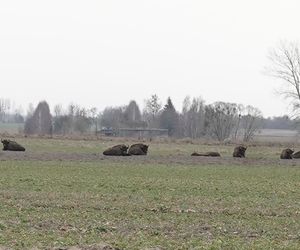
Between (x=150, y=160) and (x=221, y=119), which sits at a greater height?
(x=221, y=119)

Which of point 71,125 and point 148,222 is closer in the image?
point 148,222

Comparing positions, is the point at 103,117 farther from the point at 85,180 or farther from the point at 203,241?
the point at 203,241

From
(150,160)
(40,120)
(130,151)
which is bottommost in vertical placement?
(150,160)

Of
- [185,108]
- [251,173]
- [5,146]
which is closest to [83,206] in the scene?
[251,173]

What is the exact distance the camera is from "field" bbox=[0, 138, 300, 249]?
10.1 meters

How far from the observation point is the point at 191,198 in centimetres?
1623

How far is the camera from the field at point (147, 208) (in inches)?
398

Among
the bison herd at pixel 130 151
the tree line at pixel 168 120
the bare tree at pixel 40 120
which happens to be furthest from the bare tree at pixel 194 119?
the bison herd at pixel 130 151

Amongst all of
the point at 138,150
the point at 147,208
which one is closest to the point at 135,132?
the point at 138,150

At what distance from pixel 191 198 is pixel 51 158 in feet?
57.5

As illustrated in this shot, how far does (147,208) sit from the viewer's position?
553 inches

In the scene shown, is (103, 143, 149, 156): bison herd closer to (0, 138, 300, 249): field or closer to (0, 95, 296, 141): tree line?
(0, 138, 300, 249): field

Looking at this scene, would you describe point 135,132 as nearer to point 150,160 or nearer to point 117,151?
point 117,151

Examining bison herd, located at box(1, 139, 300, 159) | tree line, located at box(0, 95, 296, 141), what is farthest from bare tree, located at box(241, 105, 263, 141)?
bison herd, located at box(1, 139, 300, 159)
